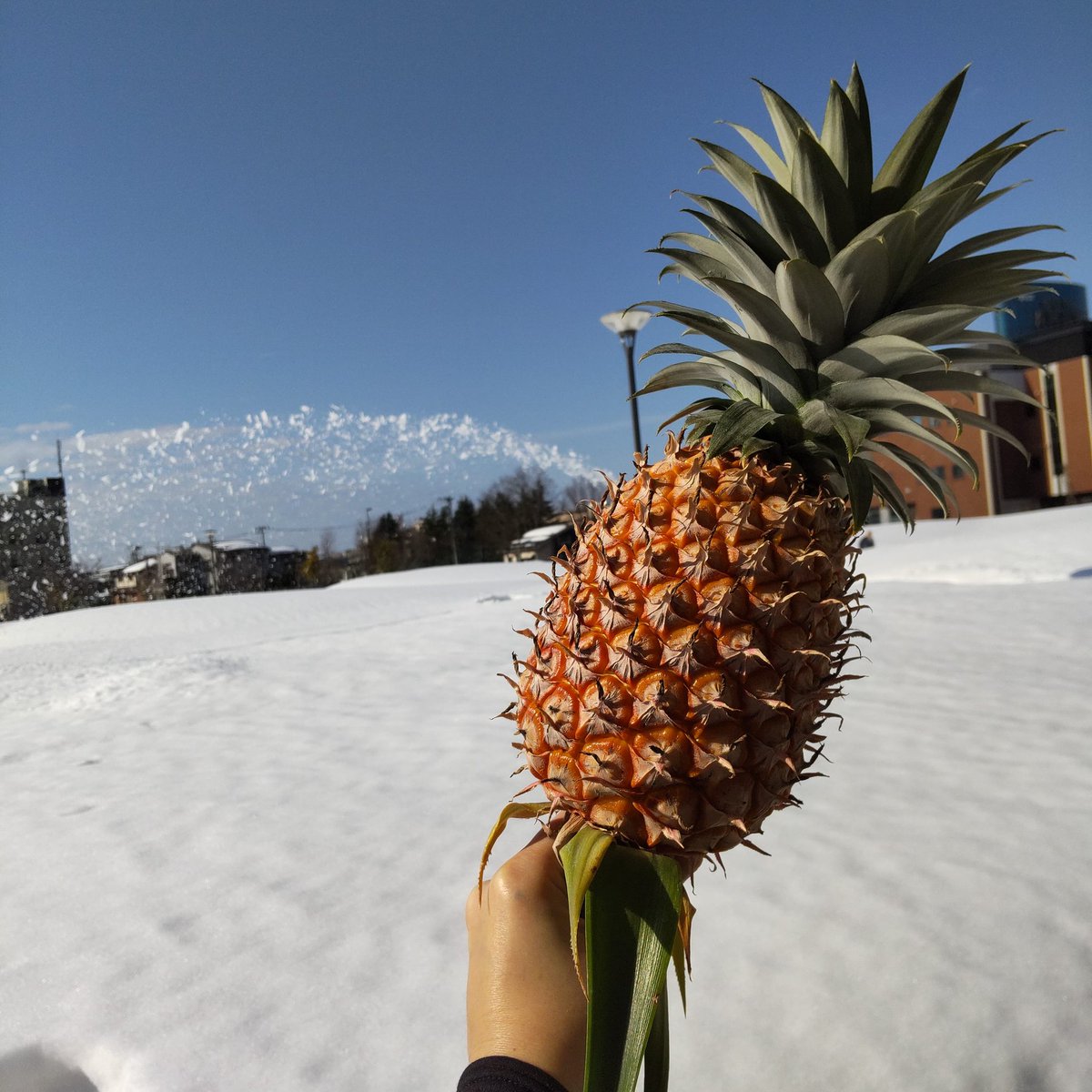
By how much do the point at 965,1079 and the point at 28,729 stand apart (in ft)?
14.9

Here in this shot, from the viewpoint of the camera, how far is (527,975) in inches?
44.9

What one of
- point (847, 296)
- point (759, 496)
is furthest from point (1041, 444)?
point (759, 496)

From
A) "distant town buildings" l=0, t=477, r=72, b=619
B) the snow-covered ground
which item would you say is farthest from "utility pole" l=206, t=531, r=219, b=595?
the snow-covered ground

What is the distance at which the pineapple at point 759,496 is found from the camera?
1161 millimetres

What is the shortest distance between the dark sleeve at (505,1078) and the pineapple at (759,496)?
0.34 ft

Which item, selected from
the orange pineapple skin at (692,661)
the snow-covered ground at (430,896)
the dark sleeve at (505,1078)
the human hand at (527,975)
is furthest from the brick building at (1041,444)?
the dark sleeve at (505,1078)

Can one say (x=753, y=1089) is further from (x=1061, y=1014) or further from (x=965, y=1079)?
(x=1061, y=1014)

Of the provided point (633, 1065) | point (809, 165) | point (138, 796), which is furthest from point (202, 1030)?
point (809, 165)

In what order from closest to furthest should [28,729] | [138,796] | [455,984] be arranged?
[455,984] < [138,796] < [28,729]

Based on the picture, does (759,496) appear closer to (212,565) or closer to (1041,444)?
(212,565)

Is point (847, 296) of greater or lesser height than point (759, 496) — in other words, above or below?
above

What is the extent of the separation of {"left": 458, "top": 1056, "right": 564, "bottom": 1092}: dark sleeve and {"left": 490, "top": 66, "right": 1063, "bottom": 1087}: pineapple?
0.34 ft

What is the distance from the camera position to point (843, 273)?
136cm

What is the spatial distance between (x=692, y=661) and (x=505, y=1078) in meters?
0.63
